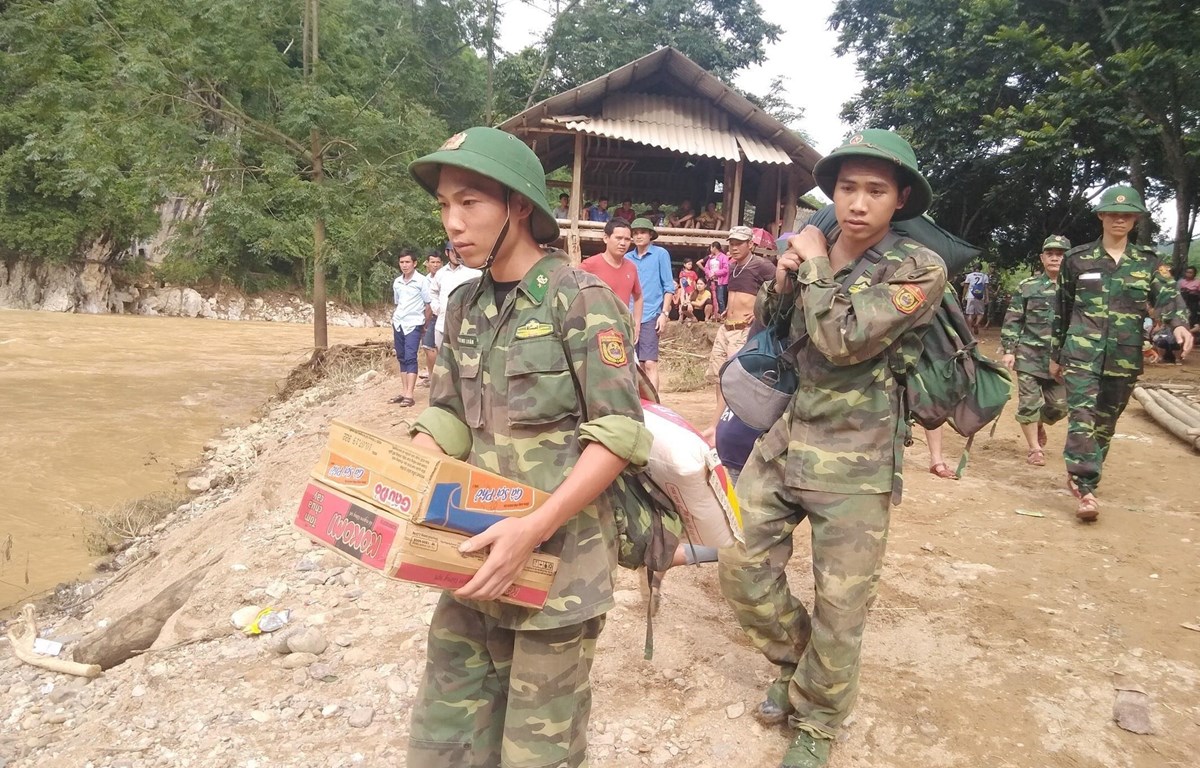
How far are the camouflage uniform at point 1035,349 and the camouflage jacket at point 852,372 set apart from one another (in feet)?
14.3

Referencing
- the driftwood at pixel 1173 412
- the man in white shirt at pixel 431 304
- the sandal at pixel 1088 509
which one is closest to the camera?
the sandal at pixel 1088 509

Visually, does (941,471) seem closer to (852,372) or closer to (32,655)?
(852,372)

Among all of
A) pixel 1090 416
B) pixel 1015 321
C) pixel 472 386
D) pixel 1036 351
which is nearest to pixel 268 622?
pixel 472 386

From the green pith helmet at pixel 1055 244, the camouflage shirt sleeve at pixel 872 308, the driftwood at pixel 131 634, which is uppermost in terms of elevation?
the green pith helmet at pixel 1055 244

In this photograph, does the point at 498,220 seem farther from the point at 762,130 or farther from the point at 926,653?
the point at 762,130

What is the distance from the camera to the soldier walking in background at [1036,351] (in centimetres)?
607

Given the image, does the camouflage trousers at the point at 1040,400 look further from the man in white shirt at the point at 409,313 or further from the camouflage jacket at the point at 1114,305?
the man in white shirt at the point at 409,313

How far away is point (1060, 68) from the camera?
14.5 metres

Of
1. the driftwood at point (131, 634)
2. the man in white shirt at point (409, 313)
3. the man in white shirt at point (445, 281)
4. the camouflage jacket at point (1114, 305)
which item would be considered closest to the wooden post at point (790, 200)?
the man in white shirt at point (409, 313)

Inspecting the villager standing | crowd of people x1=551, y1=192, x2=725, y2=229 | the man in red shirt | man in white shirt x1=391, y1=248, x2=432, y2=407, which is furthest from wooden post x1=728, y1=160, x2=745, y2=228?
the man in red shirt

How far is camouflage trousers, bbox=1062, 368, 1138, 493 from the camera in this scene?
15.9 feet

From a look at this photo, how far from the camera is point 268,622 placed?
359cm

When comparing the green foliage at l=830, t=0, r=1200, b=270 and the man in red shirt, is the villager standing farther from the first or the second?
the green foliage at l=830, t=0, r=1200, b=270

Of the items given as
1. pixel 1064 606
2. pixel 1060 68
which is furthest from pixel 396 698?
pixel 1060 68
